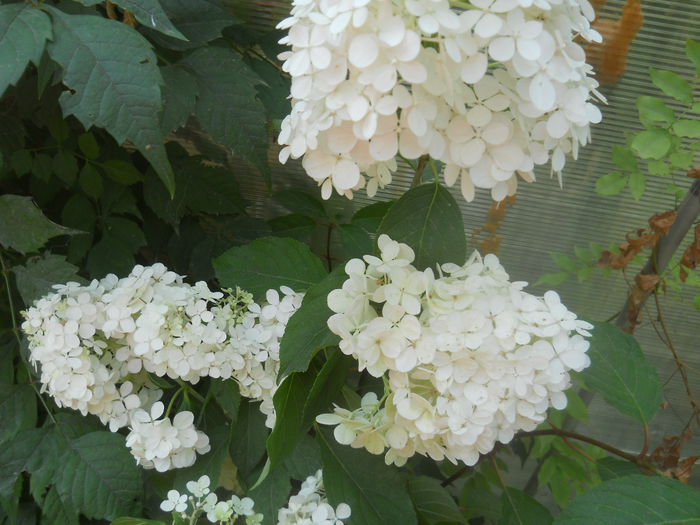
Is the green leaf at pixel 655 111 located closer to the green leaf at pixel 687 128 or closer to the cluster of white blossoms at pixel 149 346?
the green leaf at pixel 687 128

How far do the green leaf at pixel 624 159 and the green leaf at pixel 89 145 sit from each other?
703 mm

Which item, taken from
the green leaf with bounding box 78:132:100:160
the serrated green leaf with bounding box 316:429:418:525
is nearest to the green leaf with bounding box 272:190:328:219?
the green leaf with bounding box 78:132:100:160

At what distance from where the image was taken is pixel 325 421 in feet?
1.92

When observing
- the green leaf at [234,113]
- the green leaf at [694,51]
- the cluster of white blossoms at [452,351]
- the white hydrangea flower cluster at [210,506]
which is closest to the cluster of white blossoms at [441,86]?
the cluster of white blossoms at [452,351]

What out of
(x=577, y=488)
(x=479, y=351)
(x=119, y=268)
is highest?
(x=479, y=351)

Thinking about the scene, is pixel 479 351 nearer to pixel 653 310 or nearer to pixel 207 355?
pixel 207 355

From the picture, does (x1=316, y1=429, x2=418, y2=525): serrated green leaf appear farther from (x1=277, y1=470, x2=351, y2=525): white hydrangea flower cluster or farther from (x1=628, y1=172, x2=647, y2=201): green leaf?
(x1=628, y1=172, x2=647, y2=201): green leaf

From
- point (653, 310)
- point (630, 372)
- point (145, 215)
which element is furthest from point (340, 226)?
point (653, 310)

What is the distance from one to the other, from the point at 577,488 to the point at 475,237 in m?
0.48

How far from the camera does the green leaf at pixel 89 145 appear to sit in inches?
33.9

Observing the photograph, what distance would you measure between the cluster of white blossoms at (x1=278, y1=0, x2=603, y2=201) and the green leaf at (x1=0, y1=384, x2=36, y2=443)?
→ 0.51 metres

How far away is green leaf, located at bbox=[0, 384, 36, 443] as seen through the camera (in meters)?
0.79

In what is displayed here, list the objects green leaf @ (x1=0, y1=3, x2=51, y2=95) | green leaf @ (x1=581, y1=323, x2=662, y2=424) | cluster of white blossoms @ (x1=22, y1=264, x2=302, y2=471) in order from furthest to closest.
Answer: green leaf @ (x1=581, y1=323, x2=662, y2=424) < cluster of white blossoms @ (x1=22, y1=264, x2=302, y2=471) < green leaf @ (x1=0, y1=3, x2=51, y2=95)

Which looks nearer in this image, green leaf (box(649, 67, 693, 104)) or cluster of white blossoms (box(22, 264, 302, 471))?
cluster of white blossoms (box(22, 264, 302, 471))
